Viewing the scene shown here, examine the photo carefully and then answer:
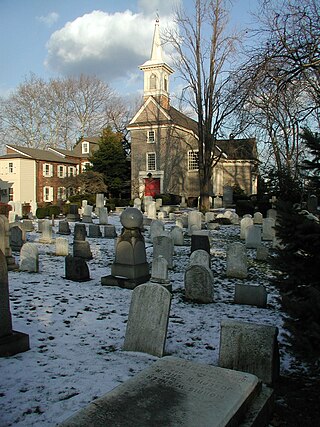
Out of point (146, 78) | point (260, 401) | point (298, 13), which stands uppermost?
point (146, 78)

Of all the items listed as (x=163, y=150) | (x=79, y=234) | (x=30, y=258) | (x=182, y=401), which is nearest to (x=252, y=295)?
(x=182, y=401)

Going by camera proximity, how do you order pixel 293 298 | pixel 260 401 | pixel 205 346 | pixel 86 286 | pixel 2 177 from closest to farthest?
pixel 260 401 → pixel 293 298 → pixel 205 346 → pixel 86 286 → pixel 2 177

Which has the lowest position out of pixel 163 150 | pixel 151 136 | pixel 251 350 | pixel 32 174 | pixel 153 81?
pixel 251 350

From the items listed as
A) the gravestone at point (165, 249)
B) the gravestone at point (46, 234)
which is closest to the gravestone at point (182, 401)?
the gravestone at point (165, 249)

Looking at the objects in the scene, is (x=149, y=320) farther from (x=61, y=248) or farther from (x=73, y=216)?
(x=73, y=216)

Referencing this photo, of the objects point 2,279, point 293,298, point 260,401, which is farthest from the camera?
point 2,279

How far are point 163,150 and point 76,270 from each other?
3376 cm

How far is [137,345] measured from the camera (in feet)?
16.6

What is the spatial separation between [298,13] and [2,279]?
7681 millimetres

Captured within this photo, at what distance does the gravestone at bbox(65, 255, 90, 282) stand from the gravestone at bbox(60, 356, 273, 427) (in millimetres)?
5990

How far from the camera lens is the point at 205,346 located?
209 inches

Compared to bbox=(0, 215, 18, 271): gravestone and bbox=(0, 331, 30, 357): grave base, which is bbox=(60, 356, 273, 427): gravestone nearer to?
bbox=(0, 331, 30, 357): grave base

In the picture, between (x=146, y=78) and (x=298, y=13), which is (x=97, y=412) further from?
(x=146, y=78)

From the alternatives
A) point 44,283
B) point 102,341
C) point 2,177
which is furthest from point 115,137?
point 102,341
